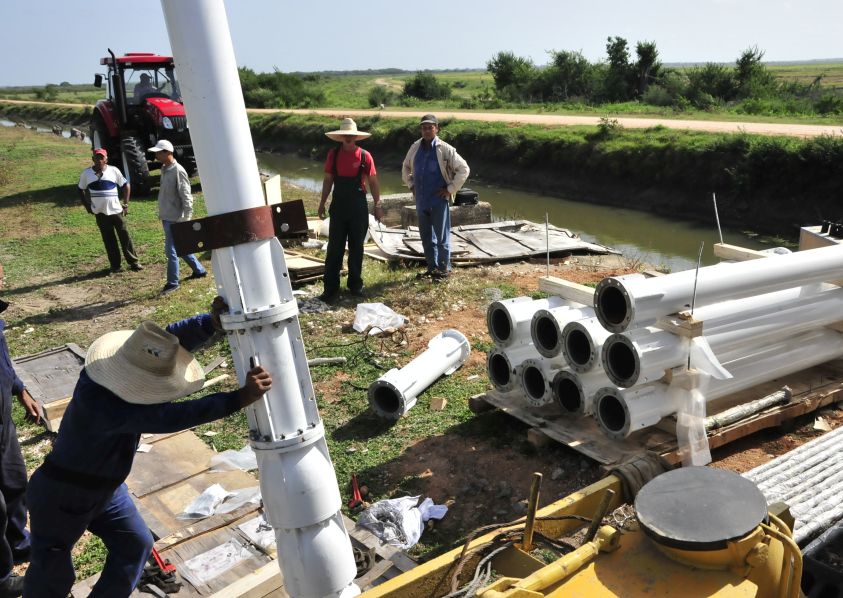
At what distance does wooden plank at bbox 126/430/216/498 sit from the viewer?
4.34 meters

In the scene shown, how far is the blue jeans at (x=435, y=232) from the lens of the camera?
310 inches

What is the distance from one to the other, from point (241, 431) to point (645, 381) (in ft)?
9.45

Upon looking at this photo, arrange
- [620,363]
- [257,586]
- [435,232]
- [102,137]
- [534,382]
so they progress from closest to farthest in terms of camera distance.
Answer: [257,586] < [620,363] < [534,382] < [435,232] < [102,137]

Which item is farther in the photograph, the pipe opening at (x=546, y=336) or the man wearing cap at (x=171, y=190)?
the man wearing cap at (x=171, y=190)

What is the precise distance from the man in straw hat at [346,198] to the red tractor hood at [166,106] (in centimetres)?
806

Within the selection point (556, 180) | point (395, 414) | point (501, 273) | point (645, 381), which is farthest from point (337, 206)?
point (556, 180)

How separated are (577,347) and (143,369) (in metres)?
2.62

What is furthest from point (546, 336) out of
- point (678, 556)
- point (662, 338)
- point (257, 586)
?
point (678, 556)

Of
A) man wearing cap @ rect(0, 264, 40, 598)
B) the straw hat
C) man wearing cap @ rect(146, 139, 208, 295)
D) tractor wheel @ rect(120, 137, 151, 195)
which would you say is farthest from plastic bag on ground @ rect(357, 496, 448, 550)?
tractor wheel @ rect(120, 137, 151, 195)

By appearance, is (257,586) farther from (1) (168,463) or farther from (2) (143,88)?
(2) (143,88)

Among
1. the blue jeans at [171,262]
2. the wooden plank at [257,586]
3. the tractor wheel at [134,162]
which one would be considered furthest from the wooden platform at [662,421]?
the tractor wheel at [134,162]

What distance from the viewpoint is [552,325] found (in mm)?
4434

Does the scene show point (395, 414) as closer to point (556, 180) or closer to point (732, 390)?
point (732, 390)

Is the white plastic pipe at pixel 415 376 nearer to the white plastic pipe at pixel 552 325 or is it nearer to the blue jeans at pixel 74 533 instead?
the white plastic pipe at pixel 552 325
